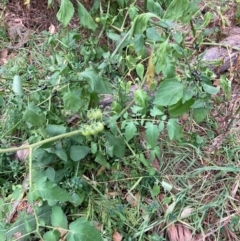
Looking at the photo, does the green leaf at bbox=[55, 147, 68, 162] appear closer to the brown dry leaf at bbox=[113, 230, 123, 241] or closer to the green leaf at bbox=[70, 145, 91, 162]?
the green leaf at bbox=[70, 145, 91, 162]

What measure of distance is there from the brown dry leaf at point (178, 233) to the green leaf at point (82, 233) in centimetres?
43

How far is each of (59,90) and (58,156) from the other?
265 millimetres

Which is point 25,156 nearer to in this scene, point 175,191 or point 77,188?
point 77,188

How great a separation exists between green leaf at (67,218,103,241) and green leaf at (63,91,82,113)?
44 centimetres

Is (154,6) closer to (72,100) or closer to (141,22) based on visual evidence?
(141,22)

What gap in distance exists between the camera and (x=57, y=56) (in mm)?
1999

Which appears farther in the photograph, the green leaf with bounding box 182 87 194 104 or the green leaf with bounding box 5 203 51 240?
the green leaf with bounding box 5 203 51 240

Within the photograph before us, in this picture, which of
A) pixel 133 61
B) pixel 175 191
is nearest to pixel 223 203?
pixel 175 191

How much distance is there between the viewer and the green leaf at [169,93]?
131cm

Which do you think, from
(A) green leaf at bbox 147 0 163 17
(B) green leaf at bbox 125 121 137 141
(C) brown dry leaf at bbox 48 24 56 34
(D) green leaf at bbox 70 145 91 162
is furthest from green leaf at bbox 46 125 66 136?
(C) brown dry leaf at bbox 48 24 56 34

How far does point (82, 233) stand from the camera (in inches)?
49.0

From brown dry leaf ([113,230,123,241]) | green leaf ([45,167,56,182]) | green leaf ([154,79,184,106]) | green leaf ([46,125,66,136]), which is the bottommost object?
brown dry leaf ([113,230,123,241])

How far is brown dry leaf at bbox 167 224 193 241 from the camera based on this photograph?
5.20ft

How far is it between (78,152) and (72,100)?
0.71 ft
